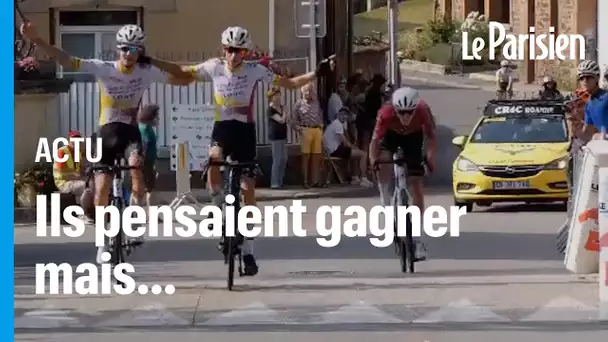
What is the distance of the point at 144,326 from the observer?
1115 cm

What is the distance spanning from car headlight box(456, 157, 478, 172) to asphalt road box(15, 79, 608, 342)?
3.92 metres

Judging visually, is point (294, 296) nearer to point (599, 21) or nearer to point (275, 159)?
point (275, 159)

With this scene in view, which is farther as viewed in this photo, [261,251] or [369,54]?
[369,54]

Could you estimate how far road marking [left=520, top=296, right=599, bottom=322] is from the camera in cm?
1120

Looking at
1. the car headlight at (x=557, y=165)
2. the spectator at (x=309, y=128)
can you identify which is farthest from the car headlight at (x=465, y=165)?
the spectator at (x=309, y=128)

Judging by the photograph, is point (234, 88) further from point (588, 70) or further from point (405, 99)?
point (588, 70)

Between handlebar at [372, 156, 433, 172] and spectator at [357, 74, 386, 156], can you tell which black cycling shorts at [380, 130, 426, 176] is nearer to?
handlebar at [372, 156, 433, 172]

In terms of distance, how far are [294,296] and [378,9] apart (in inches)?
2619

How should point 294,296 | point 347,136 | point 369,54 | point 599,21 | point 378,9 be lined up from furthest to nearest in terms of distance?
1. point 378,9
2. point 369,54
3. point 599,21
4. point 347,136
5. point 294,296

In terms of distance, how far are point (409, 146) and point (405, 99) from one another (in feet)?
1.81

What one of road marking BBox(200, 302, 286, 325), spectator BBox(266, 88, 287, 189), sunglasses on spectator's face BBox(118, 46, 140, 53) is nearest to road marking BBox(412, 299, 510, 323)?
road marking BBox(200, 302, 286, 325)

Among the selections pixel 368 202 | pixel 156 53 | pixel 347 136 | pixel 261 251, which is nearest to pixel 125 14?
pixel 156 53

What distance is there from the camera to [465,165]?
2117 cm

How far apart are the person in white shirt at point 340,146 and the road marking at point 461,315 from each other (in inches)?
527
